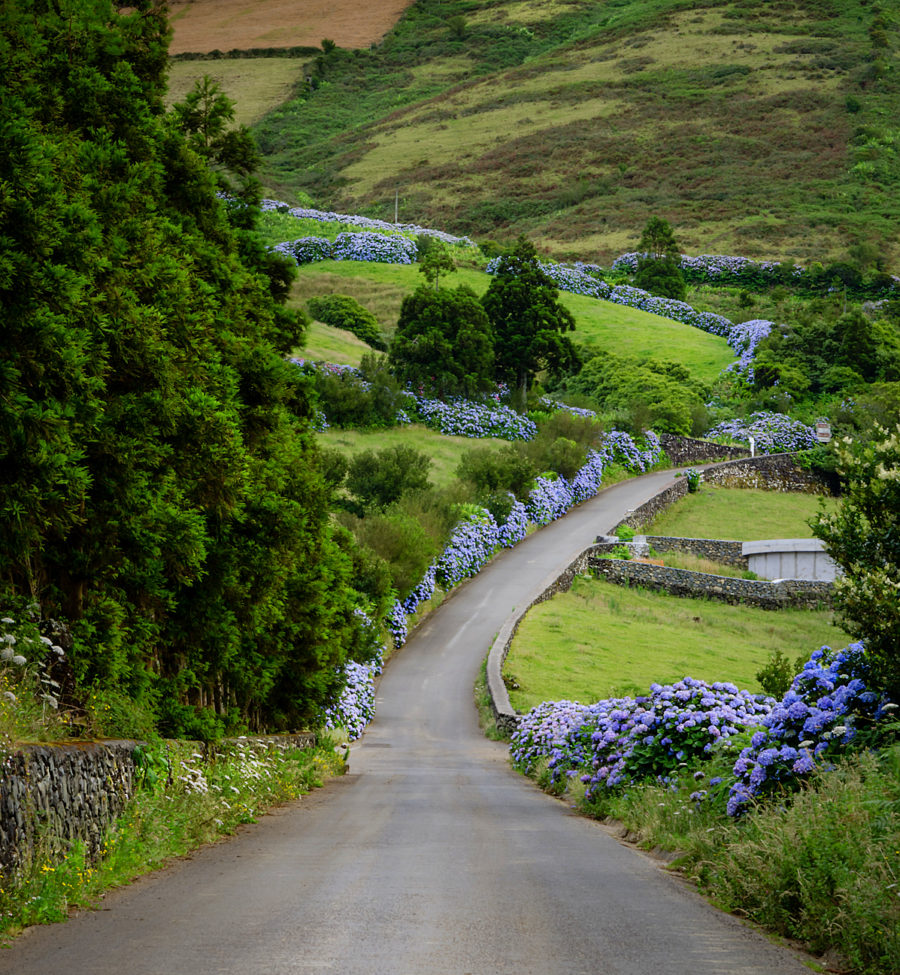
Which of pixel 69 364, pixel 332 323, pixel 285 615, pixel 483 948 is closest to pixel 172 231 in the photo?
pixel 69 364

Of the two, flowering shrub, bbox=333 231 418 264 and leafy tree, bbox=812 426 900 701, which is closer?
leafy tree, bbox=812 426 900 701

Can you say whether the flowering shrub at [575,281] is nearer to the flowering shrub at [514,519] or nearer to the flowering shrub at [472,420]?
the flowering shrub at [514,519]

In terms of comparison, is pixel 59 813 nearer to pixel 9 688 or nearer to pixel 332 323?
pixel 9 688

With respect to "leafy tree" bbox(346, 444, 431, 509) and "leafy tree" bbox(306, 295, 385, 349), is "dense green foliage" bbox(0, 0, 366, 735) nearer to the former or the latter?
"leafy tree" bbox(346, 444, 431, 509)

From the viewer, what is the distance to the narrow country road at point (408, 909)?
6.05 metres

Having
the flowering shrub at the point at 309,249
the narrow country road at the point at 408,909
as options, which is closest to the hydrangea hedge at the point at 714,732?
the narrow country road at the point at 408,909

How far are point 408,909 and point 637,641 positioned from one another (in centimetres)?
2717

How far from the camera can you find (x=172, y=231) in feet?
42.7

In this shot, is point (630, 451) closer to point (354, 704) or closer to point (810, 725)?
point (354, 704)

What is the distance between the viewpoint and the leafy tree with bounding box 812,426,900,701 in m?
8.45

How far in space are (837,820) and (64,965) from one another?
15.5 ft

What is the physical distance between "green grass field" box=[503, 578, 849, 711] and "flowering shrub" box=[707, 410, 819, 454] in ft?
73.1

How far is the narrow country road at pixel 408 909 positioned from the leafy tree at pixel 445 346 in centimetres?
4295

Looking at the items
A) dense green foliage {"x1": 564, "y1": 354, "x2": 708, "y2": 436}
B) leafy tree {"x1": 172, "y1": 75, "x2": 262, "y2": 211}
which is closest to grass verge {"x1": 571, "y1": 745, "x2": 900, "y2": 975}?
leafy tree {"x1": 172, "y1": 75, "x2": 262, "y2": 211}
